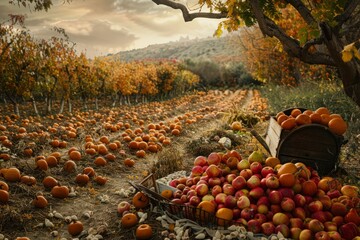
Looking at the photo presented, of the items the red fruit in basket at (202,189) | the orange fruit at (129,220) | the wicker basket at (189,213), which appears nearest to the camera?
the wicker basket at (189,213)

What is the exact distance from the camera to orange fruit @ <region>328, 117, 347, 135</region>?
4516mm

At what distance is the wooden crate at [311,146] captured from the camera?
15.2 feet

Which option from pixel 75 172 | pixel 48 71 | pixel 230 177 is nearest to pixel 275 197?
pixel 230 177

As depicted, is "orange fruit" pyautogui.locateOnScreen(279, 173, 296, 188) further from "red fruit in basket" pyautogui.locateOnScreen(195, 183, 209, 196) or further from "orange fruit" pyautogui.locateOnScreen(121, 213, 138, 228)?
"orange fruit" pyautogui.locateOnScreen(121, 213, 138, 228)

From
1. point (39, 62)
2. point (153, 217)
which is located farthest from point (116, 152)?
point (39, 62)

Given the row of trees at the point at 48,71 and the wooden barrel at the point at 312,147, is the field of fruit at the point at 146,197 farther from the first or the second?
the row of trees at the point at 48,71

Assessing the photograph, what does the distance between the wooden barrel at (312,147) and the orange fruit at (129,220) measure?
7.40ft

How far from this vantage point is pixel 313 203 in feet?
11.2

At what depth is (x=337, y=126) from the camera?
4.52 meters

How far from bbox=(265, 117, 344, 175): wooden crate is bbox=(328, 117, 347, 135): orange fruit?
0.06 meters

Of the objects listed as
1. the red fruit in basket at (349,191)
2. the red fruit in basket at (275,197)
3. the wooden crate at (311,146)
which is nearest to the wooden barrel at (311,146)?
the wooden crate at (311,146)

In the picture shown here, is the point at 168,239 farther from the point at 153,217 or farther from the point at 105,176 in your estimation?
the point at 105,176

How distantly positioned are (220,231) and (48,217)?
241 cm

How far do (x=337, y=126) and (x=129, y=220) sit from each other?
3059 millimetres
